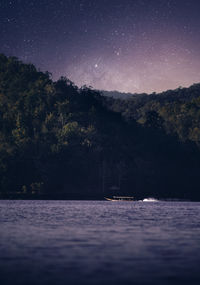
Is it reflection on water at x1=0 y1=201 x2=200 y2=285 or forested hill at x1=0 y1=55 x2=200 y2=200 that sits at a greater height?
forested hill at x1=0 y1=55 x2=200 y2=200

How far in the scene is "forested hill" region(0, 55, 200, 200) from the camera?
511 feet

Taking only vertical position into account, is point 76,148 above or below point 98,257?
above

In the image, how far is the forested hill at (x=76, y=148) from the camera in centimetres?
15588

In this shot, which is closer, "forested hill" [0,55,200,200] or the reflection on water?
the reflection on water

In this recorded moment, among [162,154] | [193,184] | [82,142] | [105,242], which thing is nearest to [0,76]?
[82,142]

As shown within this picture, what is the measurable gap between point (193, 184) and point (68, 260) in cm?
15732

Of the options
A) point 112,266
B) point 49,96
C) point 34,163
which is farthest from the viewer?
point 49,96

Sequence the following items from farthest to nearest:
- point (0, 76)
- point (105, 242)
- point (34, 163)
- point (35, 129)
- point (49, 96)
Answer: point (0, 76) → point (49, 96) → point (35, 129) → point (34, 163) → point (105, 242)

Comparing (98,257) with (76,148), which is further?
(76,148)

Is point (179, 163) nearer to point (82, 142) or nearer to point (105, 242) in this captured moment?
point (82, 142)

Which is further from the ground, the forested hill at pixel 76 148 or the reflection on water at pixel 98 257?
the forested hill at pixel 76 148

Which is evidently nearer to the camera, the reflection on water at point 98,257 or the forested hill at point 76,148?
the reflection on water at point 98,257

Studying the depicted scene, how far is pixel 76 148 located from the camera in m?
162

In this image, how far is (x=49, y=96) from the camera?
575 ft
